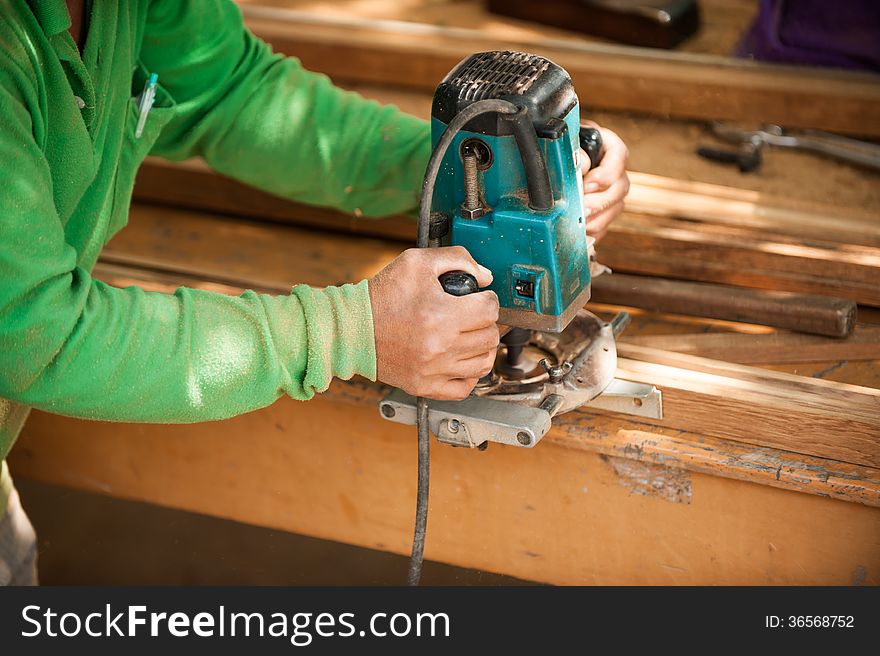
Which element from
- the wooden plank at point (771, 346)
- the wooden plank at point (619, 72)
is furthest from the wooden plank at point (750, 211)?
the wooden plank at point (619, 72)

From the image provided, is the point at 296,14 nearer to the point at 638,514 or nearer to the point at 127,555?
the point at 127,555

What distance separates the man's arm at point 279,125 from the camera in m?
1.89

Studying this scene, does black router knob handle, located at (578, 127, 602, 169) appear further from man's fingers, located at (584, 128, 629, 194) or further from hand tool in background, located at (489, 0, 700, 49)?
hand tool in background, located at (489, 0, 700, 49)

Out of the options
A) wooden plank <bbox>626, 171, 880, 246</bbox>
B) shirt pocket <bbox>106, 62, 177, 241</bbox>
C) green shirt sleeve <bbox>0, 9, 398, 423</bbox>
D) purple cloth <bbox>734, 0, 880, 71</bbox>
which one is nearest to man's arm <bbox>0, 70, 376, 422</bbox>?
green shirt sleeve <bbox>0, 9, 398, 423</bbox>

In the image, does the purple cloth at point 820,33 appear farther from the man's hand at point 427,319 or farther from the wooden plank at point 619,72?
the man's hand at point 427,319

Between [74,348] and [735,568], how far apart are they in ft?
3.64

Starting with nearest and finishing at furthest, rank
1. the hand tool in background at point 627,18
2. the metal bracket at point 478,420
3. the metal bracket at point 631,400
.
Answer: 1. the metal bracket at point 478,420
2. the metal bracket at point 631,400
3. the hand tool in background at point 627,18

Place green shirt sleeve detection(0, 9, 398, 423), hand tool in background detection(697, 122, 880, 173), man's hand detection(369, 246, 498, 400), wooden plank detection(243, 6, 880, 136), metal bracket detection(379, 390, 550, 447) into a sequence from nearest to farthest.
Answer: green shirt sleeve detection(0, 9, 398, 423) < man's hand detection(369, 246, 498, 400) < metal bracket detection(379, 390, 550, 447) < hand tool in background detection(697, 122, 880, 173) < wooden plank detection(243, 6, 880, 136)

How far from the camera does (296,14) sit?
3.07m

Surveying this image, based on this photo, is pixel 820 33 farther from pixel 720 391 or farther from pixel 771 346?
pixel 720 391

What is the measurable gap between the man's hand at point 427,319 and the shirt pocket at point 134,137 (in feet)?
1.88

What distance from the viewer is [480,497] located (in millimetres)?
1894

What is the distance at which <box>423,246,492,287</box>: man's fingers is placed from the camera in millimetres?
1433

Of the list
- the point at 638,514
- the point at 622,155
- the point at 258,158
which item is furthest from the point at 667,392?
the point at 258,158
